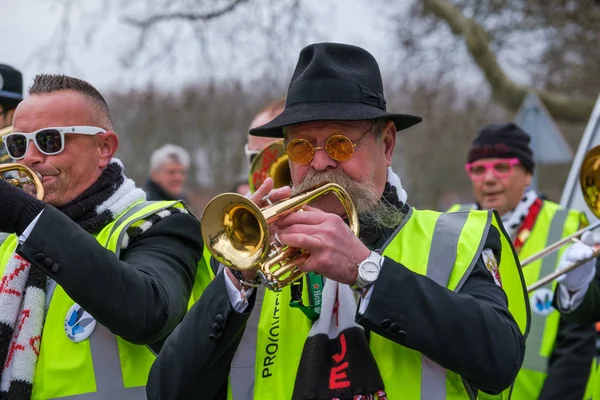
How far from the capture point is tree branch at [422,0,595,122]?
10.3 meters

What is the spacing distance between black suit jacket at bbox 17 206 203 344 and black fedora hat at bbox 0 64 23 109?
160cm

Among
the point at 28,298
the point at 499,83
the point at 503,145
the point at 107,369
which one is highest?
the point at 499,83

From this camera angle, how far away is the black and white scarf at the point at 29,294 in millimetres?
3139

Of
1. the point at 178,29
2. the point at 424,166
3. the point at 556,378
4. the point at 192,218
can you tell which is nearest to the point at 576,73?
the point at 178,29

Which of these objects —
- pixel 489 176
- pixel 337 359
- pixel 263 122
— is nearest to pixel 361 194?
pixel 337 359

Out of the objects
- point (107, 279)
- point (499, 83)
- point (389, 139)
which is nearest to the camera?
point (107, 279)

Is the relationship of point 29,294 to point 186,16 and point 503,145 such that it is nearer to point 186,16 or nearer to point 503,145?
point 503,145

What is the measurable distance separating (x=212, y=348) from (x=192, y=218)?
84 cm

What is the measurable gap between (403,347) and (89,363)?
108cm

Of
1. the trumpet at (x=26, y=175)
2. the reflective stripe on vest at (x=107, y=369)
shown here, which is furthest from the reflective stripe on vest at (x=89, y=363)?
the trumpet at (x=26, y=175)

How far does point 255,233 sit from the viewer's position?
2.66 m

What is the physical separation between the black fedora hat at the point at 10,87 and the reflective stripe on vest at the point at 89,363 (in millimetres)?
1466

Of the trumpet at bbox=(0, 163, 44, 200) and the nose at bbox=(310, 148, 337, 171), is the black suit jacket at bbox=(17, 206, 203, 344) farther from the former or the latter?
the nose at bbox=(310, 148, 337, 171)

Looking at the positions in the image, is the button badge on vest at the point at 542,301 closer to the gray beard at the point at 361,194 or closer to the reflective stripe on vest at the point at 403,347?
the reflective stripe on vest at the point at 403,347
